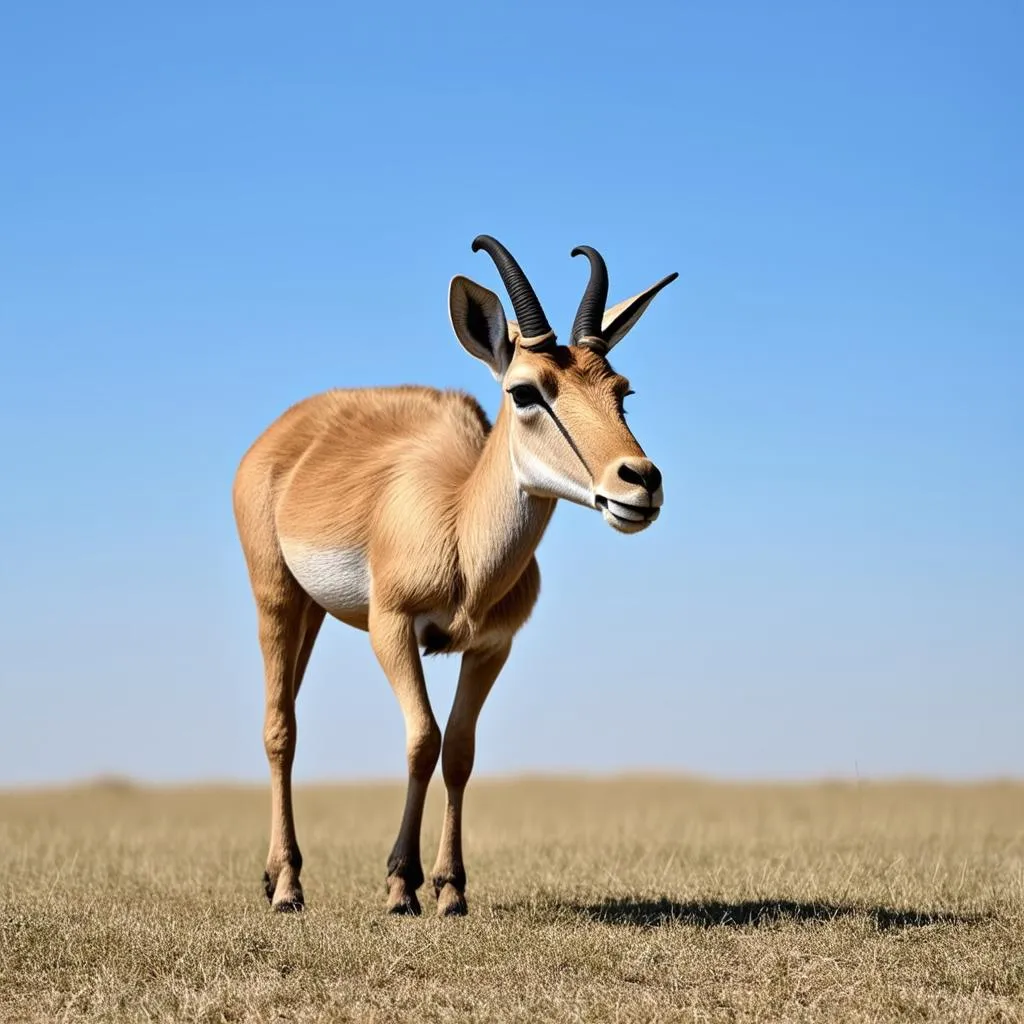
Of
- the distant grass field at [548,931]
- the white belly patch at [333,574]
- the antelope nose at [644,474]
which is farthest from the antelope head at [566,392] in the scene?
the distant grass field at [548,931]

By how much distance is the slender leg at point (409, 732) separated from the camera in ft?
31.3

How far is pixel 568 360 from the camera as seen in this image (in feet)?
30.3

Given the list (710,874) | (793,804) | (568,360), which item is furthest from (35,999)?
(793,804)

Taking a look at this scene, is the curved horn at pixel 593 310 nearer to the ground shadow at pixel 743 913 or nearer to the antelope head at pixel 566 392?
the antelope head at pixel 566 392

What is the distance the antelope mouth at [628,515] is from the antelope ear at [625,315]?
1.64 m

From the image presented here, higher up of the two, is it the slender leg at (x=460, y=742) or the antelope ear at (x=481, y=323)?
the antelope ear at (x=481, y=323)

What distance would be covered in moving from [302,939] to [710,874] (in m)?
4.42

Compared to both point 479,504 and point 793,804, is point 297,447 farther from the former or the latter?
point 793,804

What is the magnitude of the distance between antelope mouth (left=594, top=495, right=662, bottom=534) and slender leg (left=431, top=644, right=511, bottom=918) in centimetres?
198

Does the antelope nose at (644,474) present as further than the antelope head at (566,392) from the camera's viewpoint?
No

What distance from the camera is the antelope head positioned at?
8508 mm

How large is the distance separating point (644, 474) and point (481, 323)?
6.02 feet

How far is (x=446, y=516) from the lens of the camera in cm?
988

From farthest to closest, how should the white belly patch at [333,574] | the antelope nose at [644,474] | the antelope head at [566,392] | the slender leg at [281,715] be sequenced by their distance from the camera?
1. the slender leg at [281,715]
2. the white belly patch at [333,574]
3. the antelope head at [566,392]
4. the antelope nose at [644,474]
